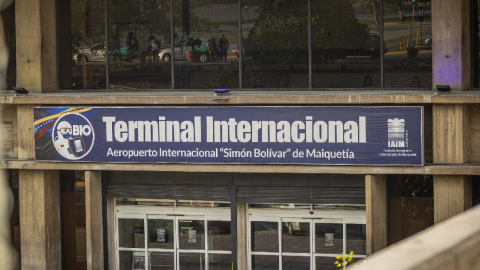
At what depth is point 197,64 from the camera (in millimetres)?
13586

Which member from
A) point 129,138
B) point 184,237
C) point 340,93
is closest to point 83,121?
point 129,138

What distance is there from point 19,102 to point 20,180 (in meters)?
1.94

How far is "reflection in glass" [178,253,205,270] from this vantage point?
13.9 m

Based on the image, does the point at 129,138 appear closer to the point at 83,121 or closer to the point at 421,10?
the point at 83,121

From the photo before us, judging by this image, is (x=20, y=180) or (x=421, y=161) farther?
(x=20, y=180)

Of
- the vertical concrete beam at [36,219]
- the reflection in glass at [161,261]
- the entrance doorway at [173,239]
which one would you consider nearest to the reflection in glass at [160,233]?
the entrance doorway at [173,239]

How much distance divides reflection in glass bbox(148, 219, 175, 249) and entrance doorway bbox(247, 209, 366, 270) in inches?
79.3

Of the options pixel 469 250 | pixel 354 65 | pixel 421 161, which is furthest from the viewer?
pixel 354 65

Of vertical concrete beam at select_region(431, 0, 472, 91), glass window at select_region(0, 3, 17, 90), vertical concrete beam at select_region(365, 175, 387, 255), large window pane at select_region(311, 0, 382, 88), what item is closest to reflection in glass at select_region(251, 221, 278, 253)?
vertical concrete beam at select_region(365, 175, 387, 255)

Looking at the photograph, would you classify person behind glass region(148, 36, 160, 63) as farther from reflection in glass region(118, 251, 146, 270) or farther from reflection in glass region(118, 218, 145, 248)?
reflection in glass region(118, 251, 146, 270)

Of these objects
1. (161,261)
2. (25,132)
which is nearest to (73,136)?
(25,132)

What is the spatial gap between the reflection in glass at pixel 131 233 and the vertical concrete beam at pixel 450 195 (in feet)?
22.9

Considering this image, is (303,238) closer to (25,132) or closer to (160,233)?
(160,233)

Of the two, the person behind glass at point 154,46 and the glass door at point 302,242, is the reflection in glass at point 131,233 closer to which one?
the glass door at point 302,242
